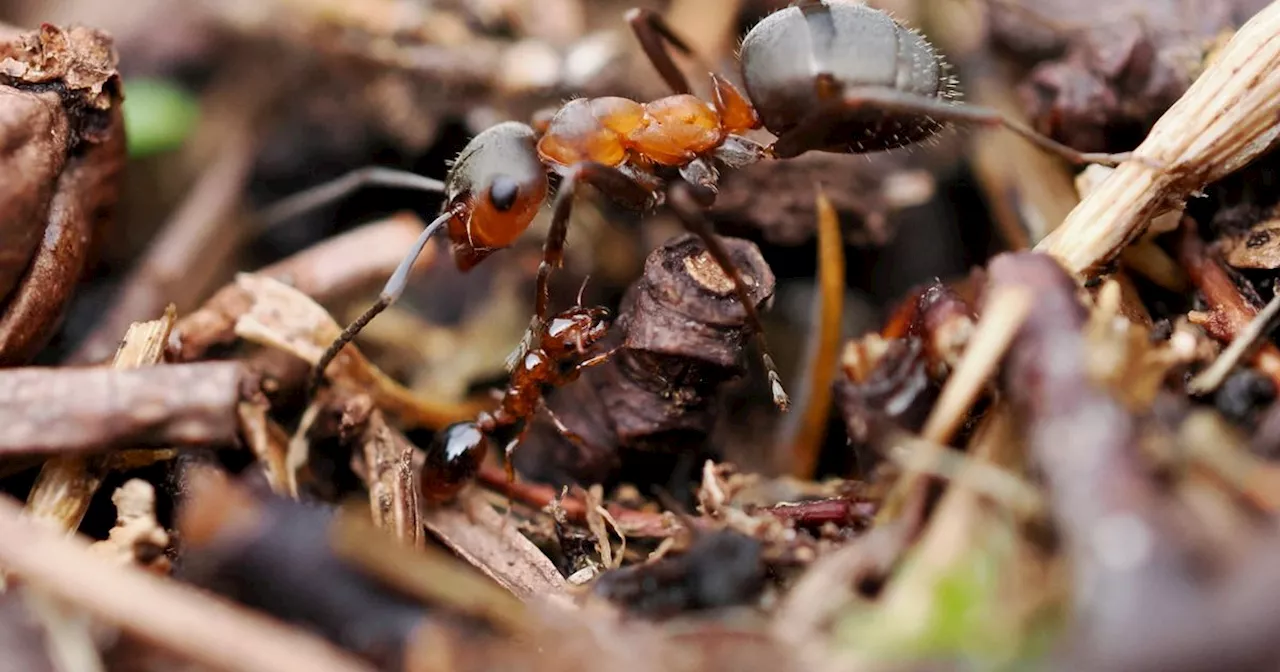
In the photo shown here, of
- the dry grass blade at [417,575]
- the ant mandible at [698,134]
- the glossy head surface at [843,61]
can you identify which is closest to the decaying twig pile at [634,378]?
the dry grass blade at [417,575]

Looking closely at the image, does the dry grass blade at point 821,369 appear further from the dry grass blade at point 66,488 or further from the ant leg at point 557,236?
the dry grass blade at point 66,488

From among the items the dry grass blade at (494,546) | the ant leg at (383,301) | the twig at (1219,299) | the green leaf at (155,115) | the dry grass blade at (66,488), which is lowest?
the dry grass blade at (494,546)

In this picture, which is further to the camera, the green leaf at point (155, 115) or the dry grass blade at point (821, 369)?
the green leaf at point (155, 115)

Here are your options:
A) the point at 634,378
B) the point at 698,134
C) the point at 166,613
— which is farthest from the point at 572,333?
the point at 166,613

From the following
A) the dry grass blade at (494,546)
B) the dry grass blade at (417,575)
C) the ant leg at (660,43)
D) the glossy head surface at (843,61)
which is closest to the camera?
the dry grass blade at (417,575)

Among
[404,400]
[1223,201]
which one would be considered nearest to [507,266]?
[404,400]

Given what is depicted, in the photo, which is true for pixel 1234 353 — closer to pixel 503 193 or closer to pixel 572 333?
pixel 572 333

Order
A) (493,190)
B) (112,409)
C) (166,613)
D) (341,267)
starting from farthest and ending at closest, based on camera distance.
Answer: (493,190), (341,267), (112,409), (166,613)
